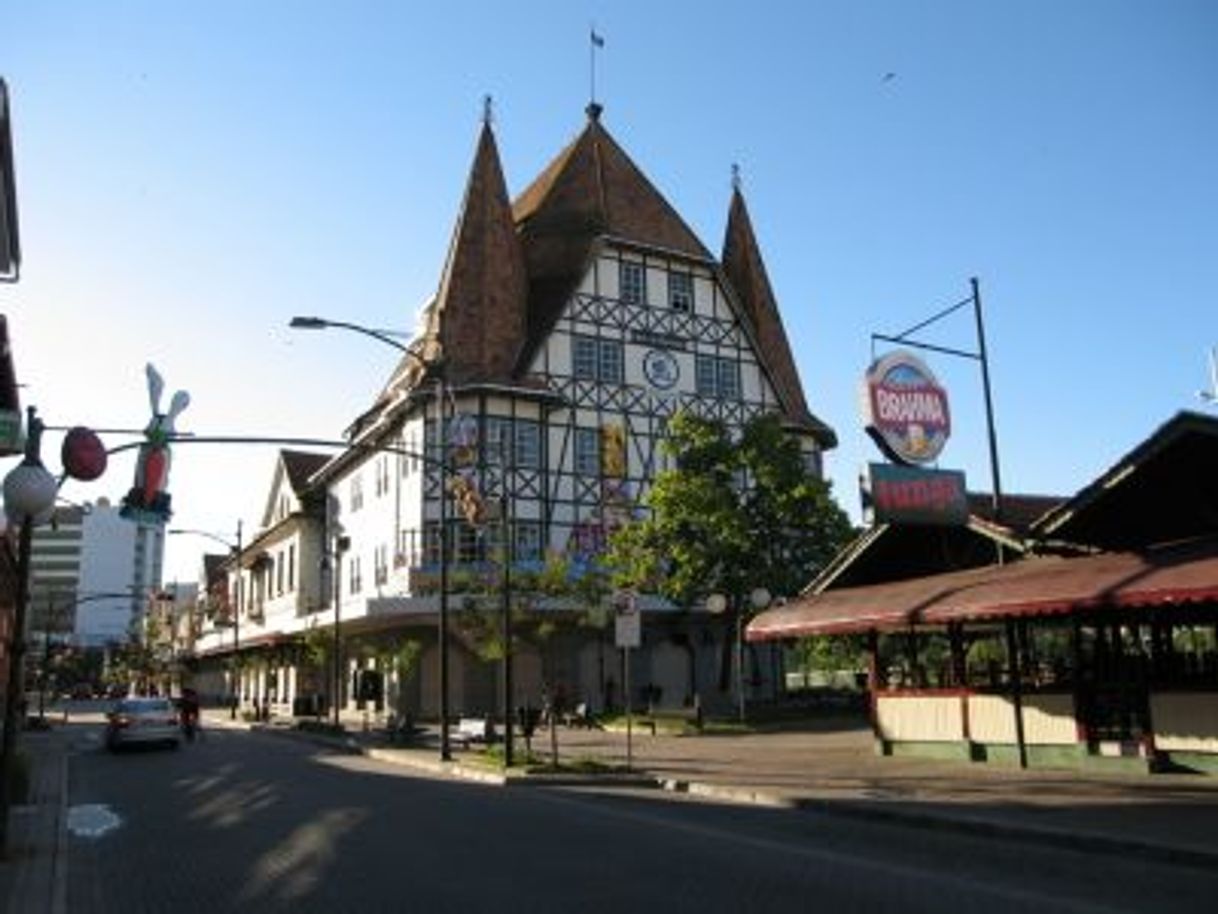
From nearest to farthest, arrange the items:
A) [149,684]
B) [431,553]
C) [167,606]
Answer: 1. [431,553]
2. [149,684]
3. [167,606]

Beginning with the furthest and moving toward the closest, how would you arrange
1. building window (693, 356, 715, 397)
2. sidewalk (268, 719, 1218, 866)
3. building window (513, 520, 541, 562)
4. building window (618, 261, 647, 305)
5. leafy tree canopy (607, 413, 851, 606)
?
building window (693, 356, 715, 397) < building window (618, 261, 647, 305) < building window (513, 520, 541, 562) < leafy tree canopy (607, 413, 851, 606) < sidewalk (268, 719, 1218, 866)

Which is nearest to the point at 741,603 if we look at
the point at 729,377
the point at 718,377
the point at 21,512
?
the point at 718,377

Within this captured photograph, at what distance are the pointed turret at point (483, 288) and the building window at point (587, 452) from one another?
3.63 meters

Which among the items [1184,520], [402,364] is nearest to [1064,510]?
[1184,520]

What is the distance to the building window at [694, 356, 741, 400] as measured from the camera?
52500mm

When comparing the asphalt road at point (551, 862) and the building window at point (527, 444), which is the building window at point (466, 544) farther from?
the asphalt road at point (551, 862)

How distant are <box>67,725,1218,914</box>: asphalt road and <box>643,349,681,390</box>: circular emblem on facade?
3236 cm

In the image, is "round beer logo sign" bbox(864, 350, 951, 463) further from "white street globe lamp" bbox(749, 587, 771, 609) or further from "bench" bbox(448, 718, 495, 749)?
"white street globe lamp" bbox(749, 587, 771, 609)

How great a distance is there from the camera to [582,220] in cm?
5244

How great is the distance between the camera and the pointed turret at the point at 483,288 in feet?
159

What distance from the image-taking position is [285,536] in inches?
2623

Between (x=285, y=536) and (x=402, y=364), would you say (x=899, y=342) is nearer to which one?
(x=402, y=364)

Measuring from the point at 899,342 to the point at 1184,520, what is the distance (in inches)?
267

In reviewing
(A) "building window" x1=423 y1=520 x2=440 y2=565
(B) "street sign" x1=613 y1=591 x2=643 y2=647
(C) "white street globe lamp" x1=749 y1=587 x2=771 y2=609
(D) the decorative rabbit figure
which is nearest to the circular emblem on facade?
(A) "building window" x1=423 y1=520 x2=440 y2=565
